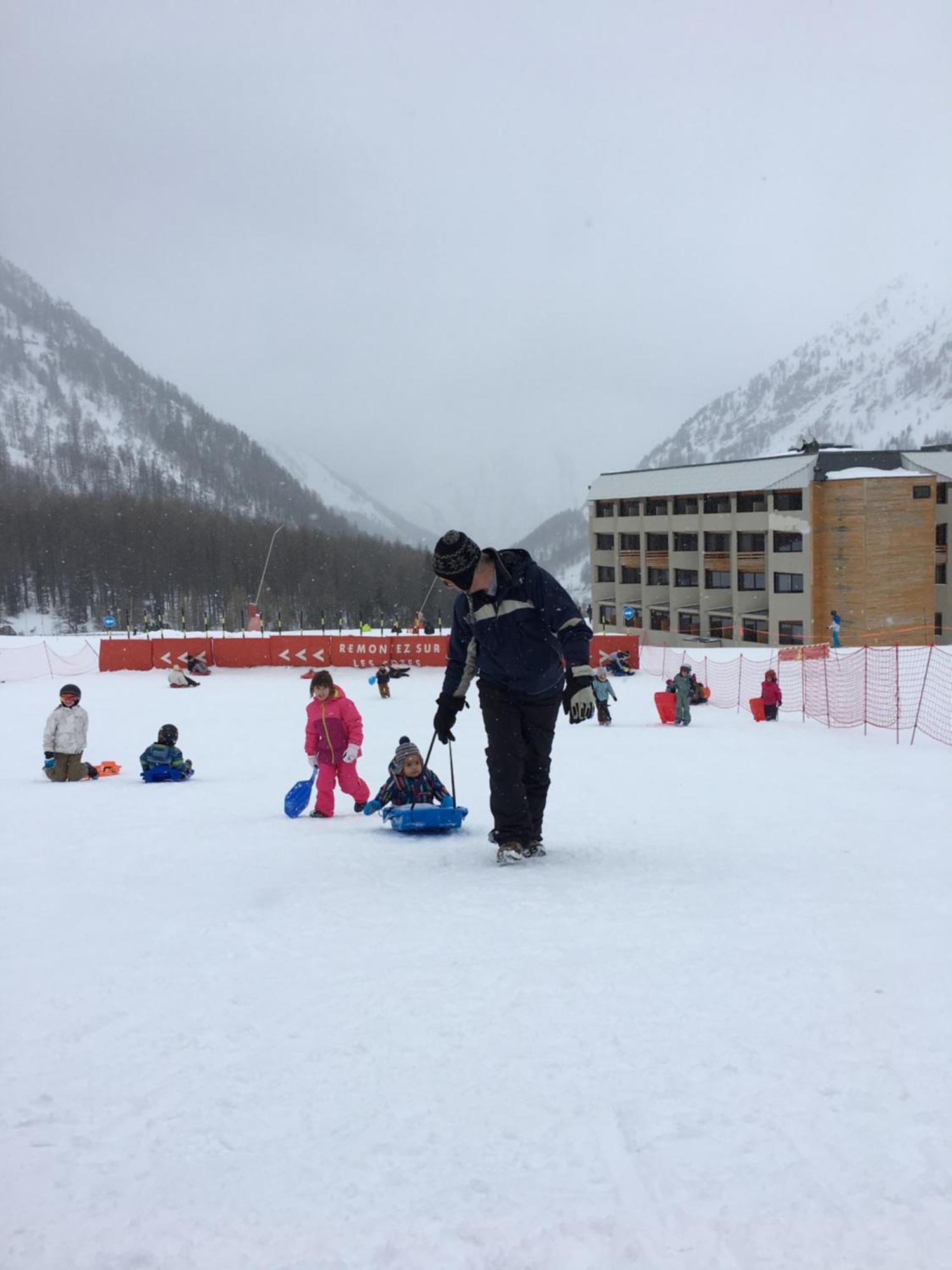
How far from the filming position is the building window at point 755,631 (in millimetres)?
60250

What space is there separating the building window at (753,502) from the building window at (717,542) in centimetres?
204

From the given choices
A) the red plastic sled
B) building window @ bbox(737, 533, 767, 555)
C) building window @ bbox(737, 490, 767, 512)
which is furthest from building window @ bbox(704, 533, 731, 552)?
the red plastic sled

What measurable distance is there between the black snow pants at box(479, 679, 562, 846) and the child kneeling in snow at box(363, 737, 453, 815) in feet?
5.66

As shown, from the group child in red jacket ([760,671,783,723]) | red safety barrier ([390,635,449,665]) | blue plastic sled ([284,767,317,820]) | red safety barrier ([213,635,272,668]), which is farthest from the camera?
red safety barrier ([390,635,449,665])

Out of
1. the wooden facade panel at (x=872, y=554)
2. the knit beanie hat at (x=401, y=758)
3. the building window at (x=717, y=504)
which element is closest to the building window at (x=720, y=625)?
the wooden facade panel at (x=872, y=554)

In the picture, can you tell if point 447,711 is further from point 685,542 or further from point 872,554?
point 685,542

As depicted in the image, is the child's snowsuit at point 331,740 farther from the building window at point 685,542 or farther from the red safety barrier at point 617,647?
the building window at point 685,542

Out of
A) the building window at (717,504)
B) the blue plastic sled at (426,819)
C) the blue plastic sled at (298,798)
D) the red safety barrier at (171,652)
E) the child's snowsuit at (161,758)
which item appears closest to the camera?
the blue plastic sled at (426,819)

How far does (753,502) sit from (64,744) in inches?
2160

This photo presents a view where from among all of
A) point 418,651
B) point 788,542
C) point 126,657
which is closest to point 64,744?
point 126,657

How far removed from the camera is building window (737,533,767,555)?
60.2 meters

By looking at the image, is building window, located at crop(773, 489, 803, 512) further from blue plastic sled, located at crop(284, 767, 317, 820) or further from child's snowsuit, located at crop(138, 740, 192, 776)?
blue plastic sled, located at crop(284, 767, 317, 820)

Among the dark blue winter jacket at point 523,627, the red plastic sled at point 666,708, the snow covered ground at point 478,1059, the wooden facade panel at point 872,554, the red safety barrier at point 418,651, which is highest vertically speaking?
the wooden facade panel at point 872,554

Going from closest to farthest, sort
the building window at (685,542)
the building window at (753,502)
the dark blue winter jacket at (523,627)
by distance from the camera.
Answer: the dark blue winter jacket at (523,627), the building window at (753,502), the building window at (685,542)
